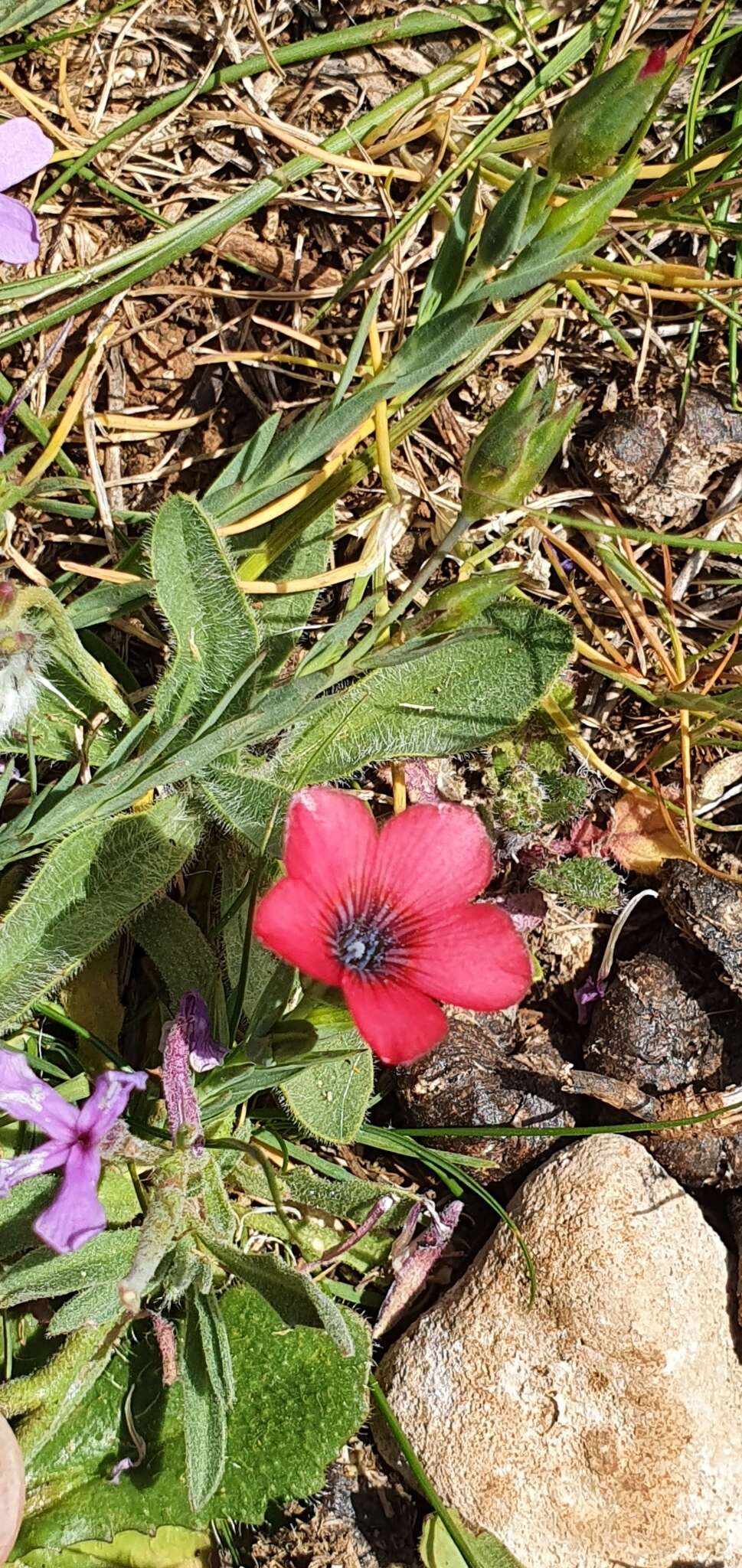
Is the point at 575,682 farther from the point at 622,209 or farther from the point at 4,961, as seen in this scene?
the point at 4,961

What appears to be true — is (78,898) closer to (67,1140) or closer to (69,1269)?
(67,1140)

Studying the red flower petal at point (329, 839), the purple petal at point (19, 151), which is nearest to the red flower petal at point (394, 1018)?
the red flower petal at point (329, 839)

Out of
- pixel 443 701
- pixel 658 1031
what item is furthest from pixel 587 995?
pixel 443 701

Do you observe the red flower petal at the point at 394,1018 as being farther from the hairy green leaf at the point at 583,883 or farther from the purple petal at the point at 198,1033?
the hairy green leaf at the point at 583,883

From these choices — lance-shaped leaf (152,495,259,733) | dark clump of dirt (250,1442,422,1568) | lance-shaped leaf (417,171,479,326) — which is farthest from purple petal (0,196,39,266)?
dark clump of dirt (250,1442,422,1568)

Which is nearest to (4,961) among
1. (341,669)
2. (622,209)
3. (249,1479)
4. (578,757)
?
(341,669)

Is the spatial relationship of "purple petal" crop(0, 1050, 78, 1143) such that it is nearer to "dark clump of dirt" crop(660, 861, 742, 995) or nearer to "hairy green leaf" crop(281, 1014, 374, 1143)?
"hairy green leaf" crop(281, 1014, 374, 1143)
